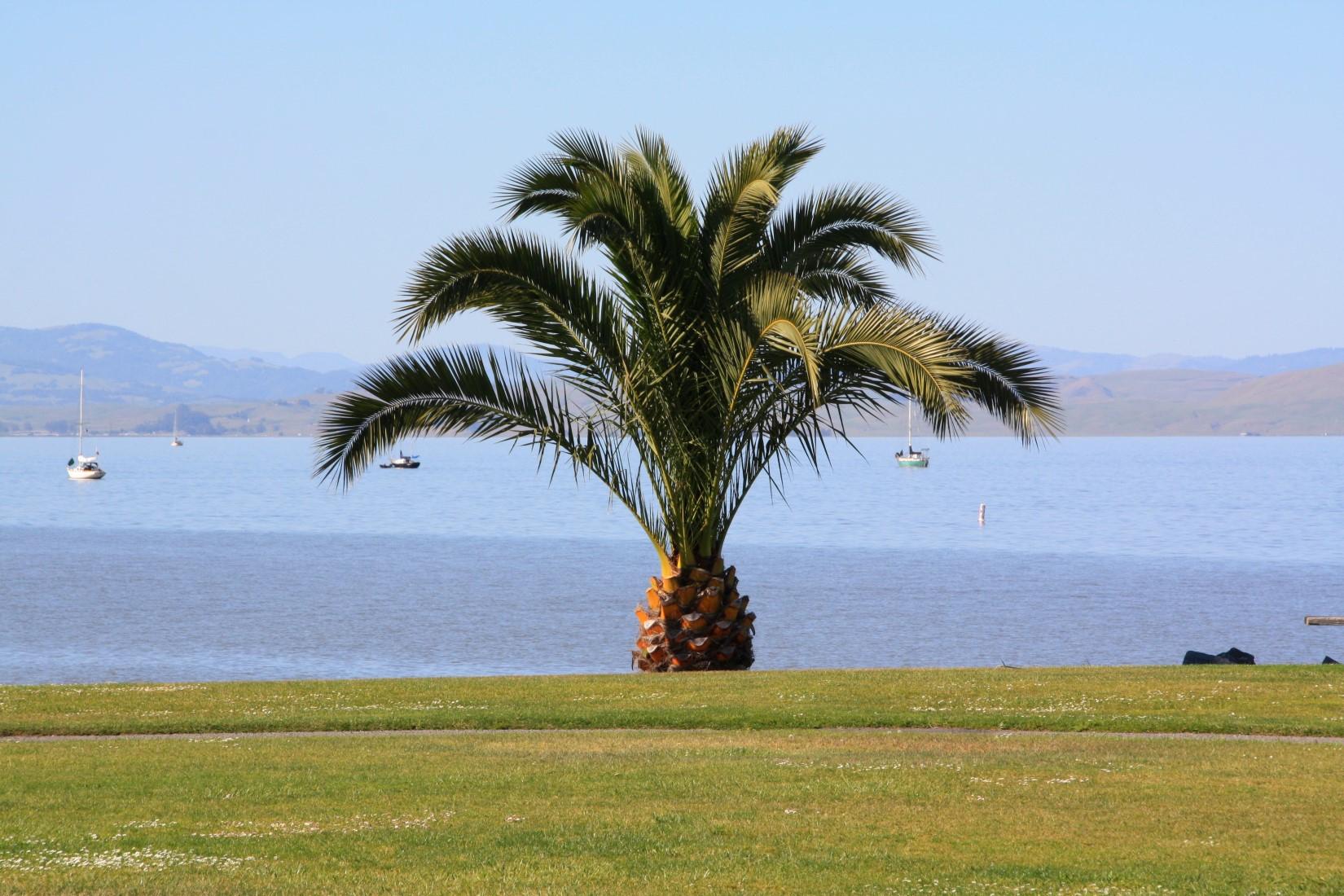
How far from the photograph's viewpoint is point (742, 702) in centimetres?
1374

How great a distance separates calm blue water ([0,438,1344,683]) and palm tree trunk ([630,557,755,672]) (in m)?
9.60

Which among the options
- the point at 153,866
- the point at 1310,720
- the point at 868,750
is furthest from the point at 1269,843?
the point at 153,866

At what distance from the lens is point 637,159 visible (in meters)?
17.5

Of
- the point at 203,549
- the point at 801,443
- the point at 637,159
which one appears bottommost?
the point at 203,549

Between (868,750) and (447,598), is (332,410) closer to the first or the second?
(868,750)

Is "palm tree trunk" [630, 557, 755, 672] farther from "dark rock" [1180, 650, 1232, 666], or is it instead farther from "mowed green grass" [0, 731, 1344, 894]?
"dark rock" [1180, 650, 1232, 666]

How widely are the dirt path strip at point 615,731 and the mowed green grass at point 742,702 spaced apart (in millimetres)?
114

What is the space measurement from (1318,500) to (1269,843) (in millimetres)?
95460

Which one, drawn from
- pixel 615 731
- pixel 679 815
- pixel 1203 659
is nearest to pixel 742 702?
pixel 615 731

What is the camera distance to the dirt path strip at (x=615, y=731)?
38.4ft

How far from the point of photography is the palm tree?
16.6 m

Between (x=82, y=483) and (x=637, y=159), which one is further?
(x=82, y=483)

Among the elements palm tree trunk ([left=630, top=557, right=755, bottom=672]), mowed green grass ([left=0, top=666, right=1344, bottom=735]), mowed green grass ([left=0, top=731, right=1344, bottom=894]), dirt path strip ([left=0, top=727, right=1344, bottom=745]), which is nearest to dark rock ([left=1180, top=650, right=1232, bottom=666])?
mowed green grass ([left=0, top=666, right=1344, bottom=735])

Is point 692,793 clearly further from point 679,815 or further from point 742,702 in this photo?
point 742,702
